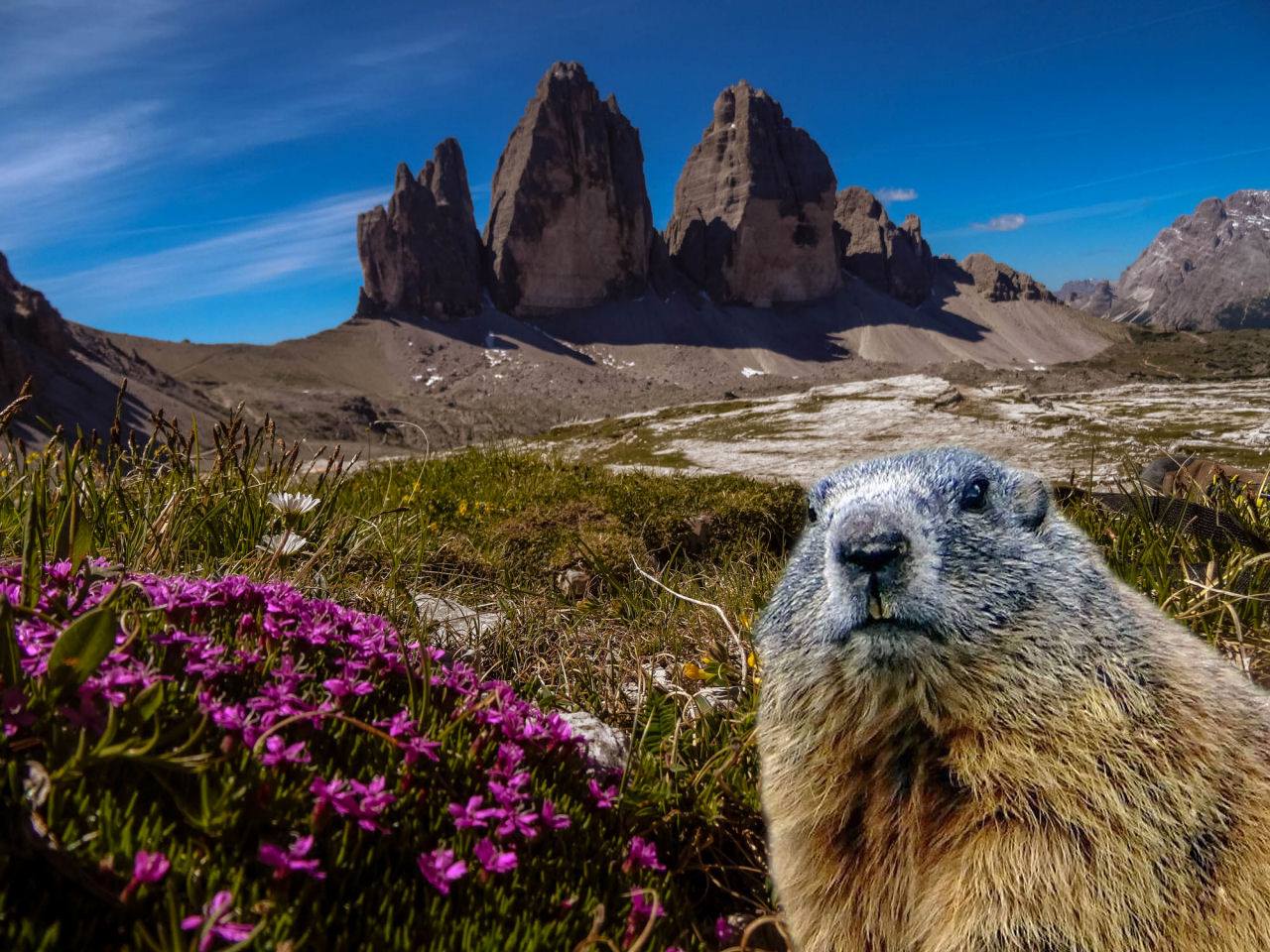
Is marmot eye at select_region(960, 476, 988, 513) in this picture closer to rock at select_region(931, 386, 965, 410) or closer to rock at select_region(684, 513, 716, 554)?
rock at select_region(684, 513, 716, 554)

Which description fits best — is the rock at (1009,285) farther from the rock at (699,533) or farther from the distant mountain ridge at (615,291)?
the rock at (699,533)

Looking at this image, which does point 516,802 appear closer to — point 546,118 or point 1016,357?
point 546,118

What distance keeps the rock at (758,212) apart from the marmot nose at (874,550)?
536ft

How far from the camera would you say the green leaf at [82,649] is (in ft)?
5.42

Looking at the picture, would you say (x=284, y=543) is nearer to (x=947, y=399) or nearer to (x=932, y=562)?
(x=932, y=562)

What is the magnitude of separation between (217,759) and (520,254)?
491 feet

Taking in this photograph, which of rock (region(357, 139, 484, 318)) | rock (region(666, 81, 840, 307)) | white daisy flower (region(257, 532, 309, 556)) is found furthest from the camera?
rock (region(666, 81, 840, 307))

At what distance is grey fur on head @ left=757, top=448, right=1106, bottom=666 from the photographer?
1.90 metres

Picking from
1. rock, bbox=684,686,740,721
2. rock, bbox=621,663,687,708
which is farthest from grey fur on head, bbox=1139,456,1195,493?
rock, bbox=621,663,687,708

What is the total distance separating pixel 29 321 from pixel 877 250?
6406 inches

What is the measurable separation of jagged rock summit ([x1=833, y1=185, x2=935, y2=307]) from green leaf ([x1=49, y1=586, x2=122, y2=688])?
190 m

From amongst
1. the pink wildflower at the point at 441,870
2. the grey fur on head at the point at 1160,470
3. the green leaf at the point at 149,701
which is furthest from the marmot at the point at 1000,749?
the grey fur on head at the point at 1160,470

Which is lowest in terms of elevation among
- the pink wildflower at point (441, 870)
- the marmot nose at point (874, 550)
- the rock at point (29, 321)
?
the pink wildflower at point (441, 870)

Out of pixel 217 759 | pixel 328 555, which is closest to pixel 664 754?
pixel 217 759
